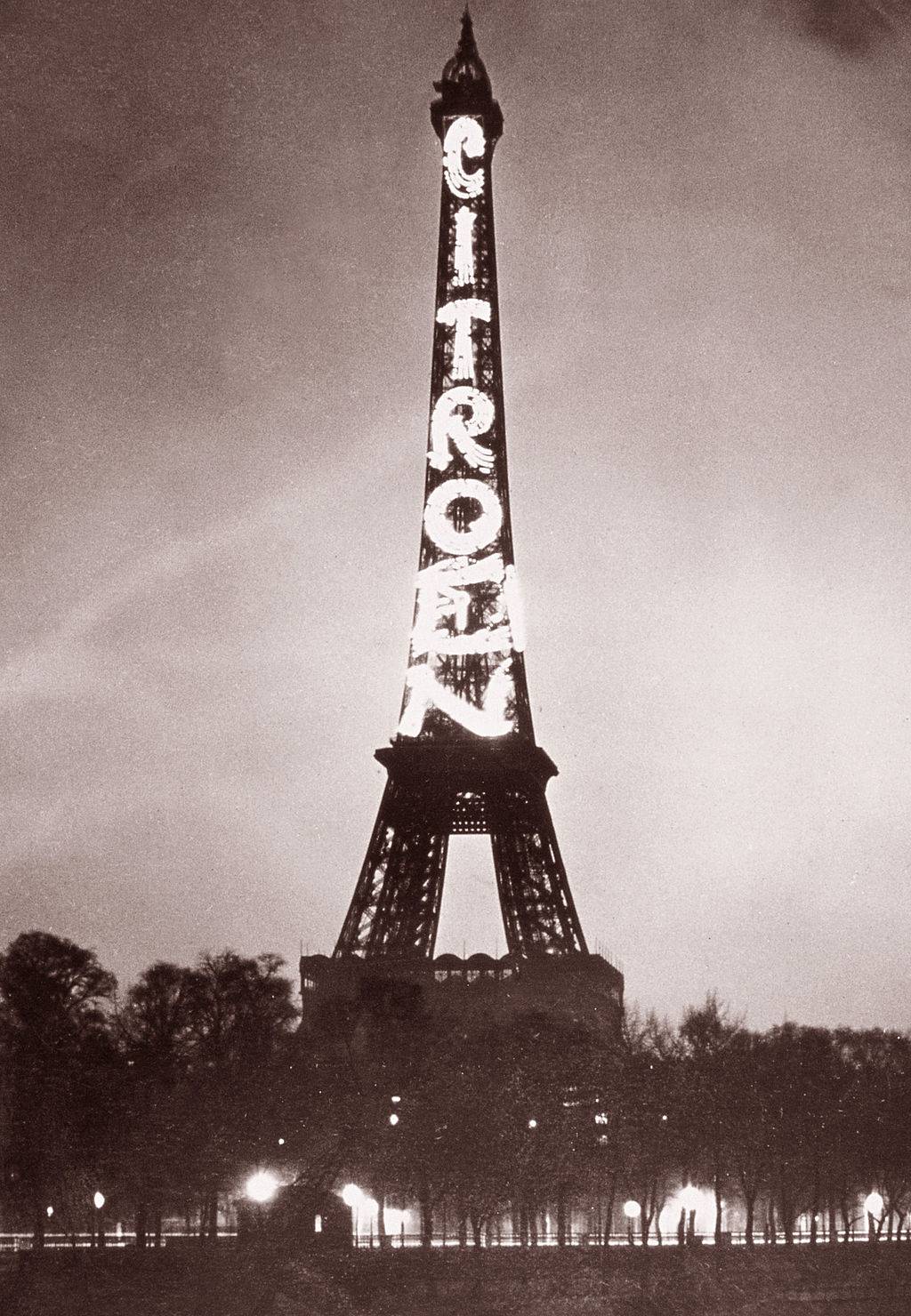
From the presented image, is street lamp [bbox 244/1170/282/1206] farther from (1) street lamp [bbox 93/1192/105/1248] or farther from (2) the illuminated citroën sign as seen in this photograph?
(2) the illuminated citroën sign

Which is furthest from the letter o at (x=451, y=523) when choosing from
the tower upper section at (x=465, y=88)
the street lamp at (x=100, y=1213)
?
the street lamp at (x=100, y=1213)

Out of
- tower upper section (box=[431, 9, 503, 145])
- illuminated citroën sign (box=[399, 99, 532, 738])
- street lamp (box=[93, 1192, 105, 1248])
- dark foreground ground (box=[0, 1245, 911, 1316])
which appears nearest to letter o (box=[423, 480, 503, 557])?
illuminated citroën sign (box=[399, 99, 532, 738])

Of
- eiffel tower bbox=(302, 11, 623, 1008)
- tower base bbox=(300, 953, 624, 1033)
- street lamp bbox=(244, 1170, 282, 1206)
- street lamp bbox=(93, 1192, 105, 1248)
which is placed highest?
eiffel tower bbox=(302, 11, 623, 1008)

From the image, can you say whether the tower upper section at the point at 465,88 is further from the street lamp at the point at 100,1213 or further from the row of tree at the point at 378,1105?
the street lamp at the point at 100,1213

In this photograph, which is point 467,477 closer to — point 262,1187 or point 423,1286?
point 262,1187

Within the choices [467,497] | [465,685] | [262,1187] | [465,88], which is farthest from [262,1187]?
[465,88]
